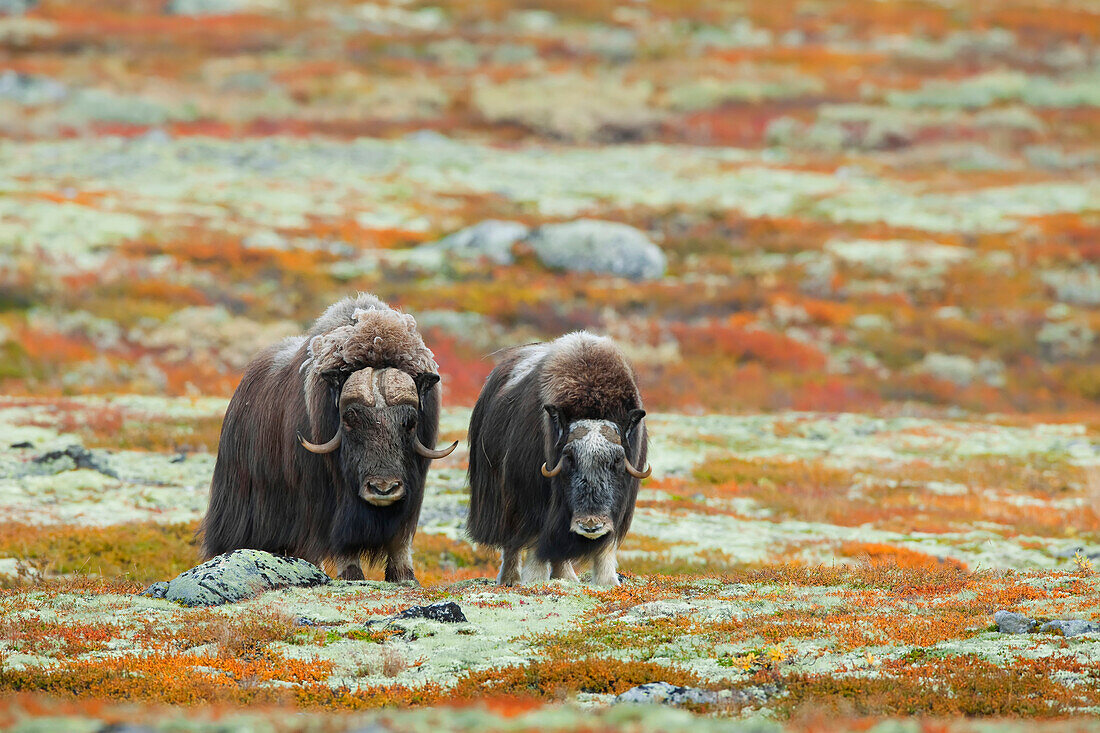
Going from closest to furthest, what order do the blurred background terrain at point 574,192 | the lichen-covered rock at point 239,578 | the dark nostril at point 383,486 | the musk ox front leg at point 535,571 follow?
the lichen-covered rock at point 239,578, the dark nostril at point 383,486, the musk ox front leg at point 535,571, the blurred background terrain at point 574,192

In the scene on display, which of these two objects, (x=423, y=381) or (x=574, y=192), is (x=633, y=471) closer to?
(x=423, y=381)

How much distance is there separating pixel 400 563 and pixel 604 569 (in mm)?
1841

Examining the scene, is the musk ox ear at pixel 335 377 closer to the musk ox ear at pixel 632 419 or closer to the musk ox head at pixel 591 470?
the musk ox head at pixel 591 470

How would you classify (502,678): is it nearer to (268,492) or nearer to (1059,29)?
(268,492)

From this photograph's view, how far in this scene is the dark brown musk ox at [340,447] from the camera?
31.5ft

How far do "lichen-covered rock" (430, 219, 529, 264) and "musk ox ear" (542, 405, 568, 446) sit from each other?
25379mm

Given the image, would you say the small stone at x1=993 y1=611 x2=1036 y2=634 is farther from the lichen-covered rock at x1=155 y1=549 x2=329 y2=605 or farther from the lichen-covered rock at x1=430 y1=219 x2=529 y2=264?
the lichen-covered rock at x1=430 y1=219 x2=529 y2=264

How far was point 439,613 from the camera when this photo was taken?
26.9 ft

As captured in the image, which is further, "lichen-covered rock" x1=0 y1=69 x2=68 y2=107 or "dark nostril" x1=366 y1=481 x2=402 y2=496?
"lichen-covered rock" x1=0 y1=69 x2=68 y2=107

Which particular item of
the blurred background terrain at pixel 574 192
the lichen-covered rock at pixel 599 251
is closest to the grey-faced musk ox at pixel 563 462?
Result: the blurred background terrain at pixel 574 192

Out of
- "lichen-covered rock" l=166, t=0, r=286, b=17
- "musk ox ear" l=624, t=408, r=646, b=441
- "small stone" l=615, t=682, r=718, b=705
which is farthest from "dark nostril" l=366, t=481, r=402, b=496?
"lichen-covered rock" l=166, t=0, r=286, b=17

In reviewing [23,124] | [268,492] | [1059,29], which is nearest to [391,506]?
[268,492]

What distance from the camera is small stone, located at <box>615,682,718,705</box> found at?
630cm

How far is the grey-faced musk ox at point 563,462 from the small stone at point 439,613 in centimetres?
149
